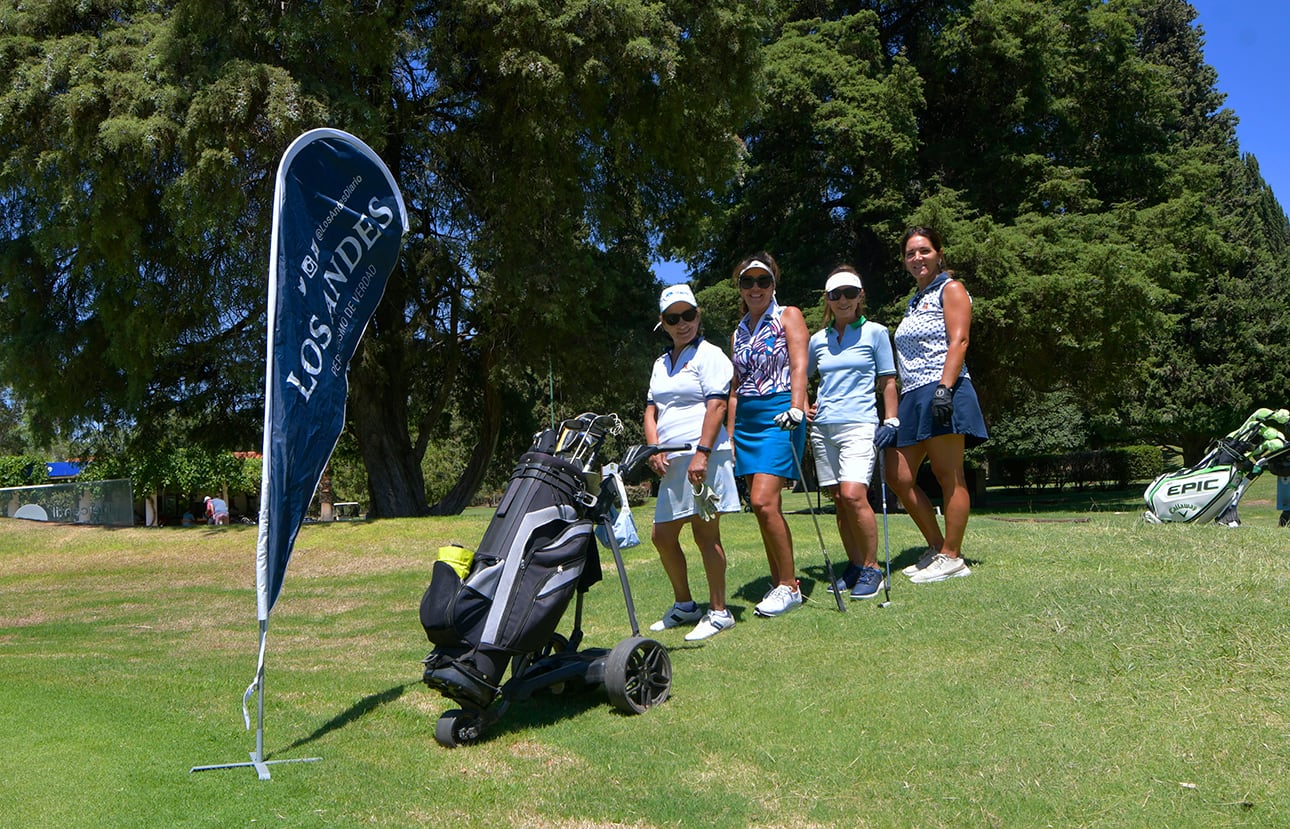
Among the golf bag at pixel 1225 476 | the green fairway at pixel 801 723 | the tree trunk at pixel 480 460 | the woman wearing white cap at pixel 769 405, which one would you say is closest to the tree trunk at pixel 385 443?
the tree trunk at pixel 480 460

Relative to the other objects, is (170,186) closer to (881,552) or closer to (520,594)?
(881,552)

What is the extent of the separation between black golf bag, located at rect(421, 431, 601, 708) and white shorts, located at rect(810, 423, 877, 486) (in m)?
2.24

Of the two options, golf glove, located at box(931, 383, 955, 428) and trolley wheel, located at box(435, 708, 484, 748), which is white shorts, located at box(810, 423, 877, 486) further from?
trolley wheel, located at box(435, 708, 484, 748)

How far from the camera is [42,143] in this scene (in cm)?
1420

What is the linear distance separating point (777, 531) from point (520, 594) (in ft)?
7.00

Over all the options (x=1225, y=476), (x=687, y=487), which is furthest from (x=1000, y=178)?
(x=687, y=487)

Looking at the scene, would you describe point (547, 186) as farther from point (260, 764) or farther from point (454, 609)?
point (260, 764)

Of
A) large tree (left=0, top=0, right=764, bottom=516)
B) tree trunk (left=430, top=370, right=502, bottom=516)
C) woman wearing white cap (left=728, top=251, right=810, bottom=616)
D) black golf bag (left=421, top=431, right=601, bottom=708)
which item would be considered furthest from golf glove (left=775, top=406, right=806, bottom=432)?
tree trunk (left=430, top=370, right=502, bottom=516)

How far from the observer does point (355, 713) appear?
490 centimetres

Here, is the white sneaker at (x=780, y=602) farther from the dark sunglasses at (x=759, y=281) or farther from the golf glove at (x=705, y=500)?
the dark sunglasses at (x=759, y=281)

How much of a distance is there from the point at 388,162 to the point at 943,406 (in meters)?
13.1

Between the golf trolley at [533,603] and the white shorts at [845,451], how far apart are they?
1951mm

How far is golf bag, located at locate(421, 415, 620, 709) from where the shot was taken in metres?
4.14

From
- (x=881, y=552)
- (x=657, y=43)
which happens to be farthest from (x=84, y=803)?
(x=657, y=43)
